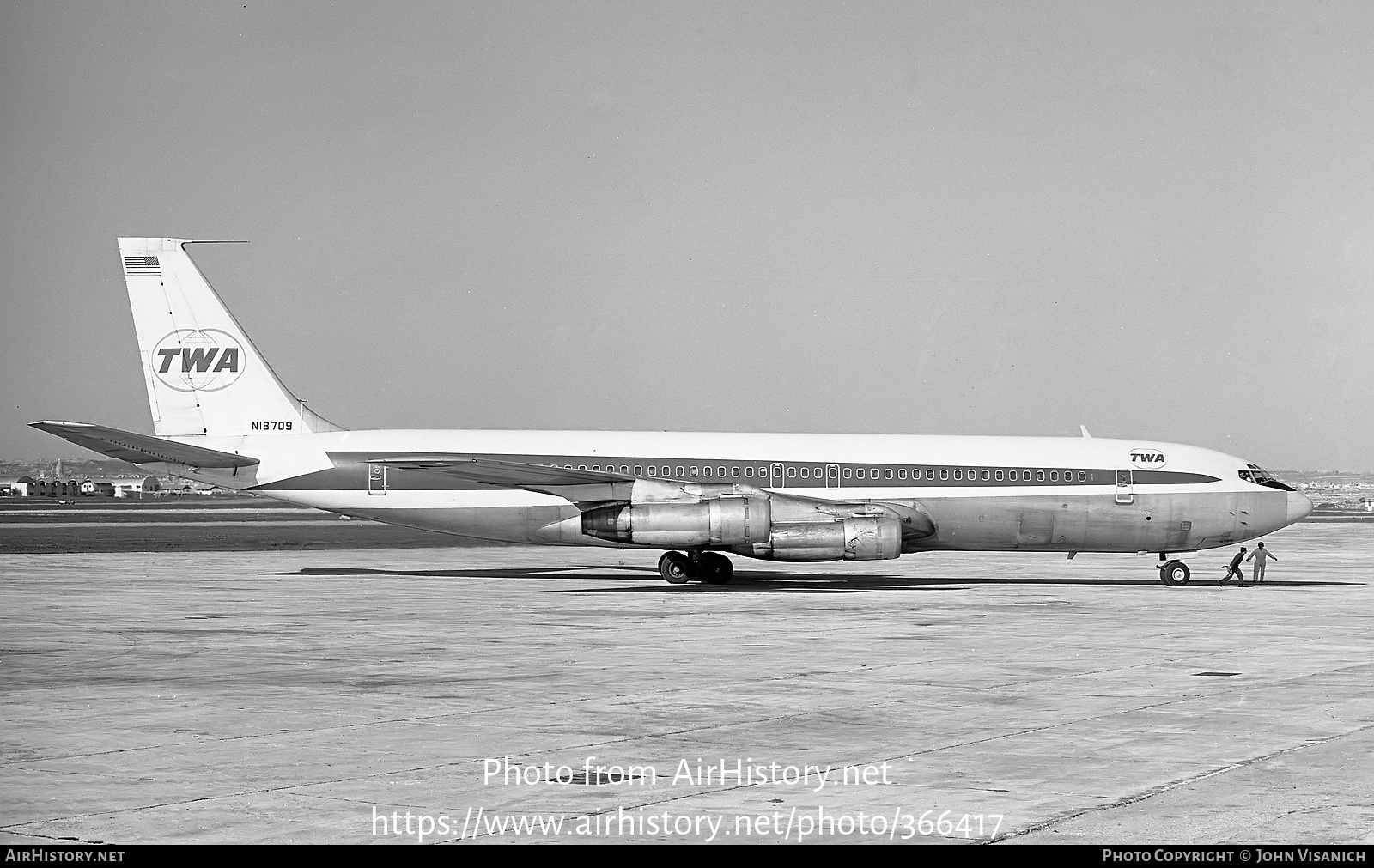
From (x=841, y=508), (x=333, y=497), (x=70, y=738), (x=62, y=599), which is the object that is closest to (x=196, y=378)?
(x=333, y=497)

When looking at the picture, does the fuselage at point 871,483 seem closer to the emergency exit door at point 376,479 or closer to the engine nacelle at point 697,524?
the emergency exit door at point 376,479

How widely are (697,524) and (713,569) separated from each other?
260 centimetres

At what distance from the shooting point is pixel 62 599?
26.6 m

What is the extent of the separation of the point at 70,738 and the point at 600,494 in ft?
73.5

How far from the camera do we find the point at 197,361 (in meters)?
36.3

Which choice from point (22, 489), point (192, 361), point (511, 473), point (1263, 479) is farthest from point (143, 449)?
point (22, 489)

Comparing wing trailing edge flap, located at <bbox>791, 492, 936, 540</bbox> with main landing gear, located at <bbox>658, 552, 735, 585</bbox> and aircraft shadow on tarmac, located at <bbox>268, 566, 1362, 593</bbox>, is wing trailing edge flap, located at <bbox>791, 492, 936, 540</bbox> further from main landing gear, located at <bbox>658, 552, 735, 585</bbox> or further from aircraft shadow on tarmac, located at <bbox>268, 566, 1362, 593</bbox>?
main landing gear, located at <bbox>658, 552, 735, 585</bbox>

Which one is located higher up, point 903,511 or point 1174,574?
point 903,511

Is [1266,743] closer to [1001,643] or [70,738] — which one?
[1001,643]

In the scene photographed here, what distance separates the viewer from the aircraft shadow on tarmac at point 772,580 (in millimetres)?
32156

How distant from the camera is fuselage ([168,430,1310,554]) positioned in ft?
113

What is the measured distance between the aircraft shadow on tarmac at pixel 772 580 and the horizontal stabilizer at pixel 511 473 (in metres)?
2.78

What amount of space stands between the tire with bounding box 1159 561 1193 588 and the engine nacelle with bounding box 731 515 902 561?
7.63 meters

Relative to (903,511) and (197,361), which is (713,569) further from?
(197,361)
